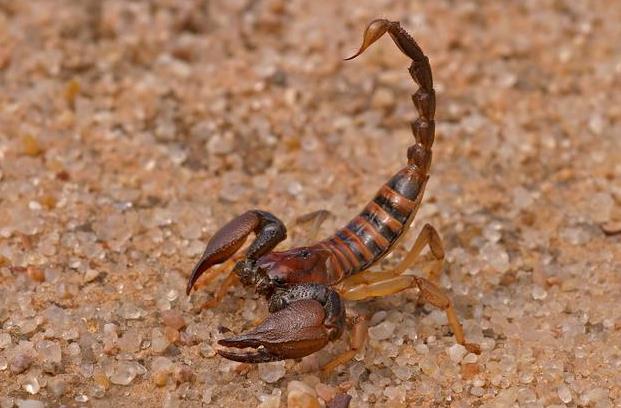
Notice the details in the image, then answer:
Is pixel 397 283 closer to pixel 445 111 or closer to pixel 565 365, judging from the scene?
pixel 565 365

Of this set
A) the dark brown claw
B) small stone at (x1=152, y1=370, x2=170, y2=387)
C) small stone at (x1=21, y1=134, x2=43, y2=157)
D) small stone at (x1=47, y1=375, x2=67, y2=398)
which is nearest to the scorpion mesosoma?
the dark brown claw

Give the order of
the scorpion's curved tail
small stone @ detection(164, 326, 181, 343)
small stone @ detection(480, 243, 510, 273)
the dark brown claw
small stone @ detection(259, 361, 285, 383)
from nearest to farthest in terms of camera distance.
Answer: the dark brown claw, small stone @ detection(259, 361, 285, 383), small stone @ detection(164, 326, 181, 343), the scorpion's curved tail, small stone @ detection(480, 243, 510, 273)

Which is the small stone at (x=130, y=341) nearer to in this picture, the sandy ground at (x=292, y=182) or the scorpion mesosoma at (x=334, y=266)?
the sandy ground at (x=292, y=182)

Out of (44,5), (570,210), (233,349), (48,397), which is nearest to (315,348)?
(233,349)

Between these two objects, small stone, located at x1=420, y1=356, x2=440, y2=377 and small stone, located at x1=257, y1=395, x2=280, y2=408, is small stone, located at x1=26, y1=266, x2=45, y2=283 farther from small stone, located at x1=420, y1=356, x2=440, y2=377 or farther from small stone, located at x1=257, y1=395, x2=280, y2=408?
small stone, located at x1=420, y1=356, x2=440, y2=377

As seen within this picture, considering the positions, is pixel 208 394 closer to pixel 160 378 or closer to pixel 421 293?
pixel 160 378

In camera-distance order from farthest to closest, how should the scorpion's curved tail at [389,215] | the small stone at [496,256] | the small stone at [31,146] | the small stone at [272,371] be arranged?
the small stone at [31,146], the small stone at [496,256], the scorpion's curved tail at [389,215], the small stone at [272,371]

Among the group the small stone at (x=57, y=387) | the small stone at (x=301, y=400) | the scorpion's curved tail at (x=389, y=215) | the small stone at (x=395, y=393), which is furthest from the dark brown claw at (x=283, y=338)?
the small stone at (x=57, y=387)
